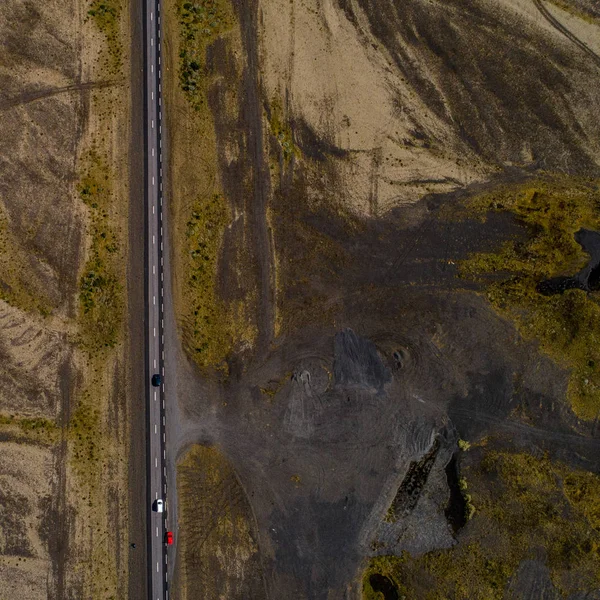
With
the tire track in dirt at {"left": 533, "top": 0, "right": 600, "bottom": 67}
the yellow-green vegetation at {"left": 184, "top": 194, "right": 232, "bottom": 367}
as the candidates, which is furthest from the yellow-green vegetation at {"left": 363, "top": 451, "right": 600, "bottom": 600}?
the tire track in dirt at {"left": 533, "top": 0, "right": 600, "bottom": 67}

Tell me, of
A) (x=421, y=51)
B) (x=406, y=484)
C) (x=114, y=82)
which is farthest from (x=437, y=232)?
(x=114, y=82)

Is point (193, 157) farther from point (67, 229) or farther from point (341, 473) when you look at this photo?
point (341, 473)

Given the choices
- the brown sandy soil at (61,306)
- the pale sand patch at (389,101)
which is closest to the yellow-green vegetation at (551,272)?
the pale sand patch at (389,101)

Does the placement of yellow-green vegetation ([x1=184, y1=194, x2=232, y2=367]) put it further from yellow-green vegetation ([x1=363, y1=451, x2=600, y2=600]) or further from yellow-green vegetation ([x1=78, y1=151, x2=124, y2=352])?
yellow-green vegetation ([x1=363, y1=451, x2=600, y2=600])

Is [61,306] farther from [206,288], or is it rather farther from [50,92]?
[50,92]

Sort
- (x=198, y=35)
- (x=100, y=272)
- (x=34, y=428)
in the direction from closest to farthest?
1. (x=34, y=428)
2. (x=100, y=272)
3. (x=198, y=35)

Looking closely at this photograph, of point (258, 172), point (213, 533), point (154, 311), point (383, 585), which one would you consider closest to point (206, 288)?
point (154, 311)
